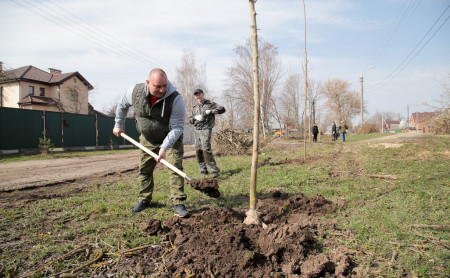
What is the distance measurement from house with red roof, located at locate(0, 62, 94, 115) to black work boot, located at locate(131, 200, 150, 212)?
29.0 metres

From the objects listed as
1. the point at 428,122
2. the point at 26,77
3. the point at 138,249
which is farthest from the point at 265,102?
the point at 138,249

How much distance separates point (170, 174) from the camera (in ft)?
12.8

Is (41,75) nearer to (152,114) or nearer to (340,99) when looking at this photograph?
(152,114)

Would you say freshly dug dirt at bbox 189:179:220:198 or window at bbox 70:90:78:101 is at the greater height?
window at bbox 70:90:78:101

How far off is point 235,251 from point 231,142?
9533 mm

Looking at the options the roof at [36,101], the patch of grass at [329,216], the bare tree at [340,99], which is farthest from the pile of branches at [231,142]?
the bare tree at [340,99]

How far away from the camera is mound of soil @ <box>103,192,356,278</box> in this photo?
2217mm

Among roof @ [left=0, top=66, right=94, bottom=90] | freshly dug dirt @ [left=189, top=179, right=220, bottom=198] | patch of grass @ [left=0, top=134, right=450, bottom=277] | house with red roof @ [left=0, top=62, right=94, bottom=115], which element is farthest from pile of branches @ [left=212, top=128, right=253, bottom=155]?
roof @ [left=0, top=66, right=94, bottom=90]

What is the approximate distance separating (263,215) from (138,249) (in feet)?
5.09

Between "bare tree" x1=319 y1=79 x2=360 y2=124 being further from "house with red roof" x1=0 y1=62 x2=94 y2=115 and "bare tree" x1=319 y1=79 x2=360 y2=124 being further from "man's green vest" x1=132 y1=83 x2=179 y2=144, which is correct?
"man's green vest" x1=132 y1=83 x2=179 y2=144

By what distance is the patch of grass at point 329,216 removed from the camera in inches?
95.1

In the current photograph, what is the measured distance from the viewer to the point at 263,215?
11.2 feet

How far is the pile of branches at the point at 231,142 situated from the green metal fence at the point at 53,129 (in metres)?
10.7

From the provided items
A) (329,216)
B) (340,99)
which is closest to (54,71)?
(329,216)
